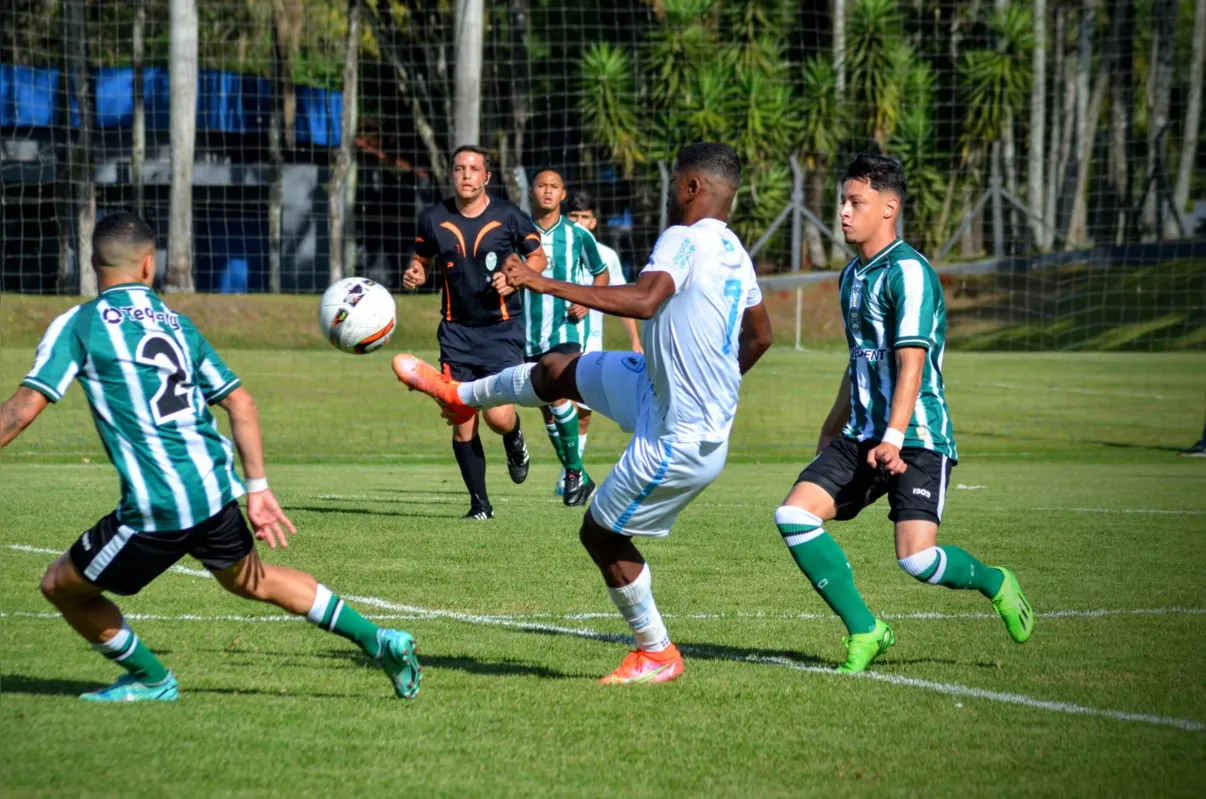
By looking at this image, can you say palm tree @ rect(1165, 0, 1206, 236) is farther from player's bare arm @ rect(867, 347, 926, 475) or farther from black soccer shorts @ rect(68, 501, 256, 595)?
black soccer shorts @ rect(68, 501, 256, 595)

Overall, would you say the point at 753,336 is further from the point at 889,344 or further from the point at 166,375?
the point at 166,375

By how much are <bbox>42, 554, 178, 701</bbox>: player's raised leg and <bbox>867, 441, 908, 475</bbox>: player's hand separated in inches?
109

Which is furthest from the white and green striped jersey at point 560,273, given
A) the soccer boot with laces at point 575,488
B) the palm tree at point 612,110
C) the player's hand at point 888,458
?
the palm tree at point 612,110

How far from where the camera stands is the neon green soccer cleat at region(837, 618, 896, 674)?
237 inches

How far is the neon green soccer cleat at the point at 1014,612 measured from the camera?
6.29 meters

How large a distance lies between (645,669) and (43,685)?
2.24 metres

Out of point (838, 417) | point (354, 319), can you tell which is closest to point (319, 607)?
point (838, 417)

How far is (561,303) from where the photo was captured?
484 inches

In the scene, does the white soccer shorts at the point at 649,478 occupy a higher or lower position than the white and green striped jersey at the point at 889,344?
lower

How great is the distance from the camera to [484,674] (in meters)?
5.89

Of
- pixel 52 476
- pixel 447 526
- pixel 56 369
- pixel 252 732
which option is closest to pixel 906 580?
pixel 447 526

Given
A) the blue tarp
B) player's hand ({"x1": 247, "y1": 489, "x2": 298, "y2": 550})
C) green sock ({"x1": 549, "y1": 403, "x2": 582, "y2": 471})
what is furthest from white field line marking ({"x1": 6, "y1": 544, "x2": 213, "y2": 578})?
the blue tarp

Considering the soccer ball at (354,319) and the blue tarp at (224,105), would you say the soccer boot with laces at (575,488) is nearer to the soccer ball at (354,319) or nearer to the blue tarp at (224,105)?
the soccer ball at (354,319)

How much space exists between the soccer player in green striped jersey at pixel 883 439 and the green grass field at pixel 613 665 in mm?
339
